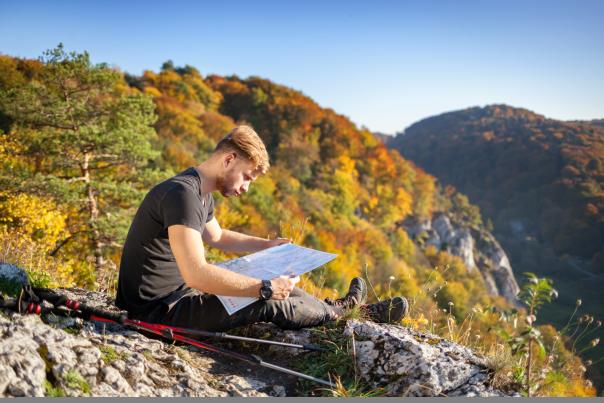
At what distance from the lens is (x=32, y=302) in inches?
84.4

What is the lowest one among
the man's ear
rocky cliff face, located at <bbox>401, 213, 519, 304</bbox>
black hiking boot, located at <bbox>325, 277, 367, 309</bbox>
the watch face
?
rocky cliff face, located at <bbox>401, 213, 519, 304</bbox>

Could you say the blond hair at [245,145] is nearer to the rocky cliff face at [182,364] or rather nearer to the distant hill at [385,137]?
the rocky cliff face at [182,364]

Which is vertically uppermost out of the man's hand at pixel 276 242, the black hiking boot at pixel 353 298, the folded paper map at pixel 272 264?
the man's hand at pixel 276 242

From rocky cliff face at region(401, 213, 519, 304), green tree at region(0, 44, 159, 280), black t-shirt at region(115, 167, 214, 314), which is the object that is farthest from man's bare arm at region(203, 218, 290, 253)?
rocky cliff face at region(401, 213, 519, 304)

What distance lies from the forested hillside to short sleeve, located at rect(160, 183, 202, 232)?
4.42 feet

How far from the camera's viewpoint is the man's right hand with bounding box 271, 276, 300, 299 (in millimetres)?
2298

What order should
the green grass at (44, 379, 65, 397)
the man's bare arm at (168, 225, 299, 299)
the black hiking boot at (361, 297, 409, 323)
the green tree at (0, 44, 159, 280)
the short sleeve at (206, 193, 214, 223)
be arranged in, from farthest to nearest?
1. the green tree at (0, 44, 159, 280)
2. the black hiking boot at (361, 297, 409, 323)
3. the short sleeve at (206, 193, 214, 223)
4. the man's bare arm at (168, 225, 299, 299)
5. the green grass at (44, 379, 65, 397)

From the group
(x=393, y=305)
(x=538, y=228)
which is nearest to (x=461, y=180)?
(x=538, y=228)

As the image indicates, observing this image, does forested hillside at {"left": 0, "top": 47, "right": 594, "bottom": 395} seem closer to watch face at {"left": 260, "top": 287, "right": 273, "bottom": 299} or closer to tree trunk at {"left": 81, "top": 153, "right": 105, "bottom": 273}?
tree trunk at {"left": 81, "top": 153, "right": 105, "bottom": 273}

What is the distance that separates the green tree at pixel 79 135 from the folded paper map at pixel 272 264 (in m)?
9.30

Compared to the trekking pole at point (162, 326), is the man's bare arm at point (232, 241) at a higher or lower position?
higher

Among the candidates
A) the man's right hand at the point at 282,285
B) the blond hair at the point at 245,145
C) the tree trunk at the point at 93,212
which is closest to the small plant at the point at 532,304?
the man's right hand at the point at 282,285

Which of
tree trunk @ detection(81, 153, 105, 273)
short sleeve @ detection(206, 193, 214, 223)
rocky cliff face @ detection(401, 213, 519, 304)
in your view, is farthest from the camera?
rocky cliff face @ detection(401, 213, 519, 304)

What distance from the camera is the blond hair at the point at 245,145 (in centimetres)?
239
